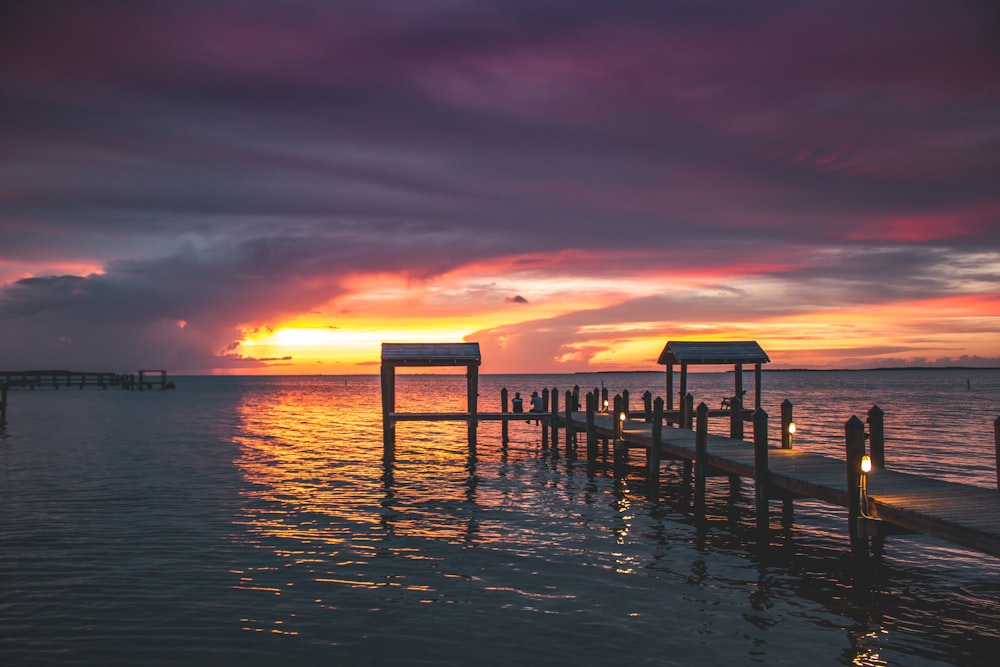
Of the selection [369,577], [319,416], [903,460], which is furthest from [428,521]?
[319,416]

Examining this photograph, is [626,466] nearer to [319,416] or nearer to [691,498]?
[691,498]

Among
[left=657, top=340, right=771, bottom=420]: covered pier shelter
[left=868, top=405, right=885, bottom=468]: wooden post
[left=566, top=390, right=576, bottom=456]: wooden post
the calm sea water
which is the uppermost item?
[left=657, top=340, right=771, bottom=420]: covered pier shelter

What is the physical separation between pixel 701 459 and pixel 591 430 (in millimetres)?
9170

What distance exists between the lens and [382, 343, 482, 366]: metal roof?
89.4 feet

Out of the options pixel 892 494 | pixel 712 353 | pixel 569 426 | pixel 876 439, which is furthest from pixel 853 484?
pixel 712 353

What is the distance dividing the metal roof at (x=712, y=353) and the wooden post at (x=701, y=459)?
1151cm

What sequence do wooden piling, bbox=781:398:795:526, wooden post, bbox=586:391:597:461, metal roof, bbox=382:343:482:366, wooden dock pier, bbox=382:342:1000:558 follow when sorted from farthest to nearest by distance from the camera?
metal roof, bbox=382:343:482:366
wooden post, bbox=586:391:597:461
wooden piling, bbox=781:398:795:526
wooden dock pier, bbox=382:342:1000:558

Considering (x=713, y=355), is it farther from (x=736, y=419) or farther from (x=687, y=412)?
(x=736, y=419)

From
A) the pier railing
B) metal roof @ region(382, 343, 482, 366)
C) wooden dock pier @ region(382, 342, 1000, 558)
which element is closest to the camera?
the pier railing

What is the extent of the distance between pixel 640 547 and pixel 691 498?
6.06 m

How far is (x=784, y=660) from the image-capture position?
868 cm

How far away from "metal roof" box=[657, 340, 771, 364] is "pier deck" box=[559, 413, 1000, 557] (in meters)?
10.8

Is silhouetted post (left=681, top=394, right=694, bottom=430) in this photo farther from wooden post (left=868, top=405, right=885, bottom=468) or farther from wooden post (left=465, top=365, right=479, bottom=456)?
wooden post (left=868, top=405, right=885, bottom=468)

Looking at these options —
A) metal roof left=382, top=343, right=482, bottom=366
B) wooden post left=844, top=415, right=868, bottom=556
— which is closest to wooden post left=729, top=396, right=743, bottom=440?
metal roof left=382, top=343, right=482, bottom=366
